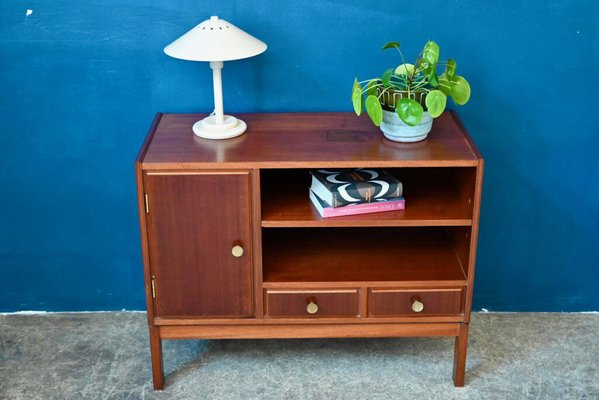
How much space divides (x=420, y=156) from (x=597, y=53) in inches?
28.6

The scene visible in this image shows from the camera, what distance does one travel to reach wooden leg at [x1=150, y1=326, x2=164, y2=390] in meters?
2.42

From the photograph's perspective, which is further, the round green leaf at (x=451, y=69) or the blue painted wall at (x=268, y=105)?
the blue painted wall at (x=268, y=105)

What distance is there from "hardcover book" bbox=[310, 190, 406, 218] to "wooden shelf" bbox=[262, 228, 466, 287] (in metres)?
0.20

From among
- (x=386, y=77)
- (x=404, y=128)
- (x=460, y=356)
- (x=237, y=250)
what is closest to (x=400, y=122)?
(x=404, y=128)

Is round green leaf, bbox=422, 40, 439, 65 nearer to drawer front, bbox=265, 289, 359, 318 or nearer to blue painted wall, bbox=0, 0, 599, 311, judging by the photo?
blue painted wall, bbox=0, 0, 599, 311

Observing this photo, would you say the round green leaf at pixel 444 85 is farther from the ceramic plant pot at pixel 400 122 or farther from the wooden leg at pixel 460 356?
the wooden leg at pixel 460 356

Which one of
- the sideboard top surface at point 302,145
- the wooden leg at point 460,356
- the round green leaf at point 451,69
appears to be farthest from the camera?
the wooden leg at point 460,356

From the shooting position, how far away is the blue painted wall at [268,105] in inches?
96.7

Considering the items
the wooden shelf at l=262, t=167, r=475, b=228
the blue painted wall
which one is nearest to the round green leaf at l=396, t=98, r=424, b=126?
Answer: the wooden shelf at l=262, t=167, r=475, b=228

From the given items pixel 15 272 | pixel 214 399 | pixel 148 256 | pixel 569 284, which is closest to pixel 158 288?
pixel 148 256

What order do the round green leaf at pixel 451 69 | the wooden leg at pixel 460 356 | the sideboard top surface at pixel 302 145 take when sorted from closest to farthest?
1. the sideboard top surface at pixel 302 145
2. the round green leaf at pixel 451 69
3. the wooden leg at pixel 460 356

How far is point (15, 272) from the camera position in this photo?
2791mm

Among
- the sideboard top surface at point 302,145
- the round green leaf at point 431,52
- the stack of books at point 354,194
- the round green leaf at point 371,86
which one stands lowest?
the stack of books at point 354,194

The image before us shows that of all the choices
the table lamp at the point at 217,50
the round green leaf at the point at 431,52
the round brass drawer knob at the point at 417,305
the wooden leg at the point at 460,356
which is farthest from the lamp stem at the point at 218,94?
the wooden leg at the point at 460,356
